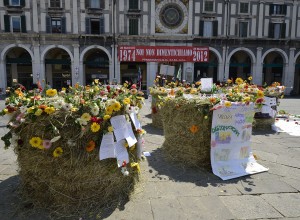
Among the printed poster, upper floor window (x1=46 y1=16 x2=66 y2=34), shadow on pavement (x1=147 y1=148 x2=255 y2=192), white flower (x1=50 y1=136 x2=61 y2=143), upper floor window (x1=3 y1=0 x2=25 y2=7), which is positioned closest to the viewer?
white flower (x1=50 y1=136 x2=61 y2=143)

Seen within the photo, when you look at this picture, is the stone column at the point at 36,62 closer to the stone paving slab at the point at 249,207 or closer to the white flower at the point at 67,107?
the white flower at the point at 67,107

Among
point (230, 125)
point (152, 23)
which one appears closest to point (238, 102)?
point (230, 125)

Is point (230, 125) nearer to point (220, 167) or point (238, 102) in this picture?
point (238, 102)

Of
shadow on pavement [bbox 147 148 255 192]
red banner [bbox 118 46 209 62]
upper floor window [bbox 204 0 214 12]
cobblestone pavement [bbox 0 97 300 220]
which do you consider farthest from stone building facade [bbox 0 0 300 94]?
cobblestone pavement [bbox 0 97 300 220]

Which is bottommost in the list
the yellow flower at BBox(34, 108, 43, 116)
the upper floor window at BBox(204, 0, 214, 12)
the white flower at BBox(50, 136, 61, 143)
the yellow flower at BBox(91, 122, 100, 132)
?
the white flower at BBox(50, 136, 61, 143)

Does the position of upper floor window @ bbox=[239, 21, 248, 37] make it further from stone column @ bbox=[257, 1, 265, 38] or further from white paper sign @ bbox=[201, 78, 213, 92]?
white paper sign @ bbox=[201, 78, 213, 92]

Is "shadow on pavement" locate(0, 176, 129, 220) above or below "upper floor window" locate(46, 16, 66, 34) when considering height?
below

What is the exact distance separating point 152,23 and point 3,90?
19.7 metres

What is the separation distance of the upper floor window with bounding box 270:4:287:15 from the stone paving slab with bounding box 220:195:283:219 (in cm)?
3401

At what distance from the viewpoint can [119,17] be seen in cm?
3002

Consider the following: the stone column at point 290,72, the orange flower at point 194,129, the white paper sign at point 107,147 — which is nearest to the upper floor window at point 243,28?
the stone column at point 290,72

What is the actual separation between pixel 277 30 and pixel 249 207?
34.2m

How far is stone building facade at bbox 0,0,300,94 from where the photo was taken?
29.0 m

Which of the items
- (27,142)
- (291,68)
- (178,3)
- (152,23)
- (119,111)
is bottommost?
(27,142)
